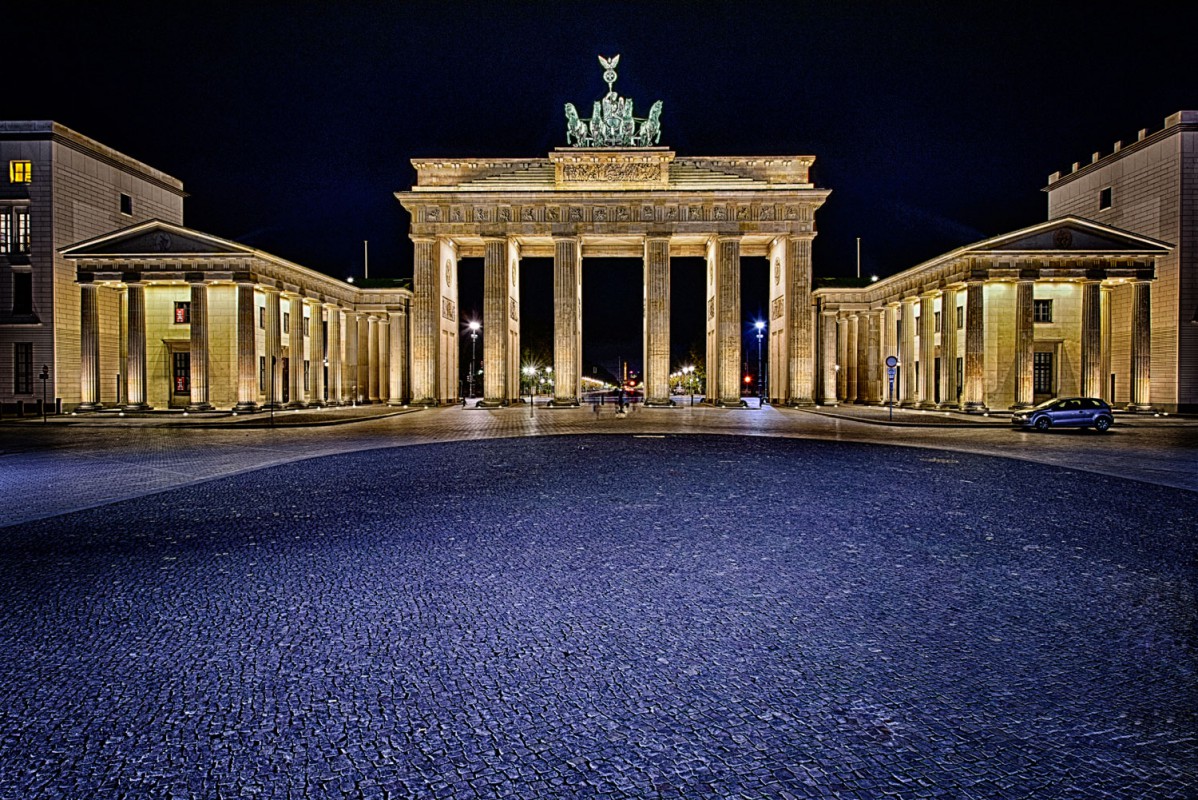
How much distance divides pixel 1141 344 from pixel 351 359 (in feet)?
184

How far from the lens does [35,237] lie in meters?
40.6

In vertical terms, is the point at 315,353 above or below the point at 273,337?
below

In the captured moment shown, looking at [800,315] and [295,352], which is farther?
[800,315]

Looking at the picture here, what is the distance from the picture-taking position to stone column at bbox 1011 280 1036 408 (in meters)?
39.5

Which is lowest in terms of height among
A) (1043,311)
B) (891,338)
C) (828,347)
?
(828,347)

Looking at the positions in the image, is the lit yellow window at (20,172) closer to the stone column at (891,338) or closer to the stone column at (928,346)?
the stone column at (928,346)

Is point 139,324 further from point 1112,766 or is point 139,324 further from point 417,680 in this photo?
point 1112,766

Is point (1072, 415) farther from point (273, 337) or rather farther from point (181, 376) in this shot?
point (181, 376)

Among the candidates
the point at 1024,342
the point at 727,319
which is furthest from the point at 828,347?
the point at 1024,342

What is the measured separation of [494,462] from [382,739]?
1238 cm

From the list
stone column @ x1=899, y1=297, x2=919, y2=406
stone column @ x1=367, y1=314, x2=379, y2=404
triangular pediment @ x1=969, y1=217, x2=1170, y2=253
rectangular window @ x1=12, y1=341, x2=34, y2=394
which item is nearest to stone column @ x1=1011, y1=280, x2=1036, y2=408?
triangular pediment @ x1=969, y1=217, x2=1170, y2=253

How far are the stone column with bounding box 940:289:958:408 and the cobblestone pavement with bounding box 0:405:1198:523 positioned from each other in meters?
9.79

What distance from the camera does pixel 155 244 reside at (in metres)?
40.7

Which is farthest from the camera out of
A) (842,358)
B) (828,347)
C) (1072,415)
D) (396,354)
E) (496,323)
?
(842,358)
